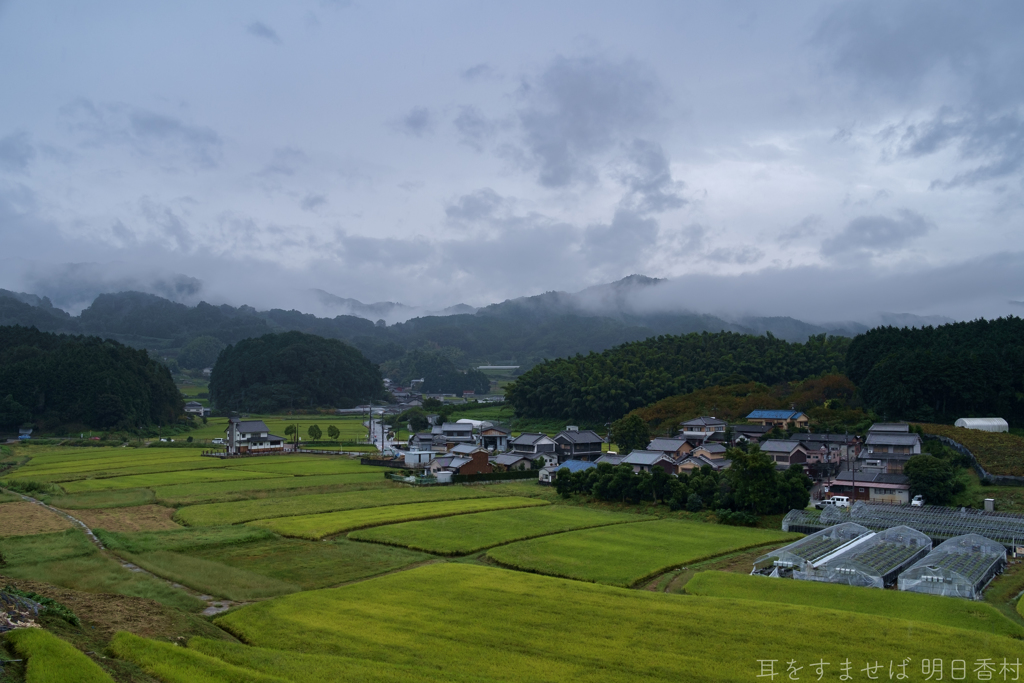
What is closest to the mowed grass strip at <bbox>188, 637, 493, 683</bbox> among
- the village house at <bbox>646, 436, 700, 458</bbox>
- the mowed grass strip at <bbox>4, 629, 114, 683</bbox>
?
the mowed grass strip at <bbox>4, 629, 114, 683</bbox>

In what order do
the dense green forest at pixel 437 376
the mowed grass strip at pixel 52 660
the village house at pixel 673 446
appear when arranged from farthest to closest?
the dense green forest at pixel 437 376
the village house at pixel 673 446
the mowed grass strip at pixel 52 660

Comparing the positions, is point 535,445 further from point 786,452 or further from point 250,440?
point 250,440

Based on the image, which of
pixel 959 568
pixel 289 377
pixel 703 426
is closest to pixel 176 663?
pixel 959 568

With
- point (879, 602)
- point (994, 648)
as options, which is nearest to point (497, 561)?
point (879, 602)

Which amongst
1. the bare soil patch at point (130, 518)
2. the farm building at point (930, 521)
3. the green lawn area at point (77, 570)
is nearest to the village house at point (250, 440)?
the bare soil patch at point (130, 518)

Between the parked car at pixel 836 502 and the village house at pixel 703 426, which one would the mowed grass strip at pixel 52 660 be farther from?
the village house at pixel 703 426

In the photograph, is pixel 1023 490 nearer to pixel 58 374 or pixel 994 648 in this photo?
pixel 994 648
